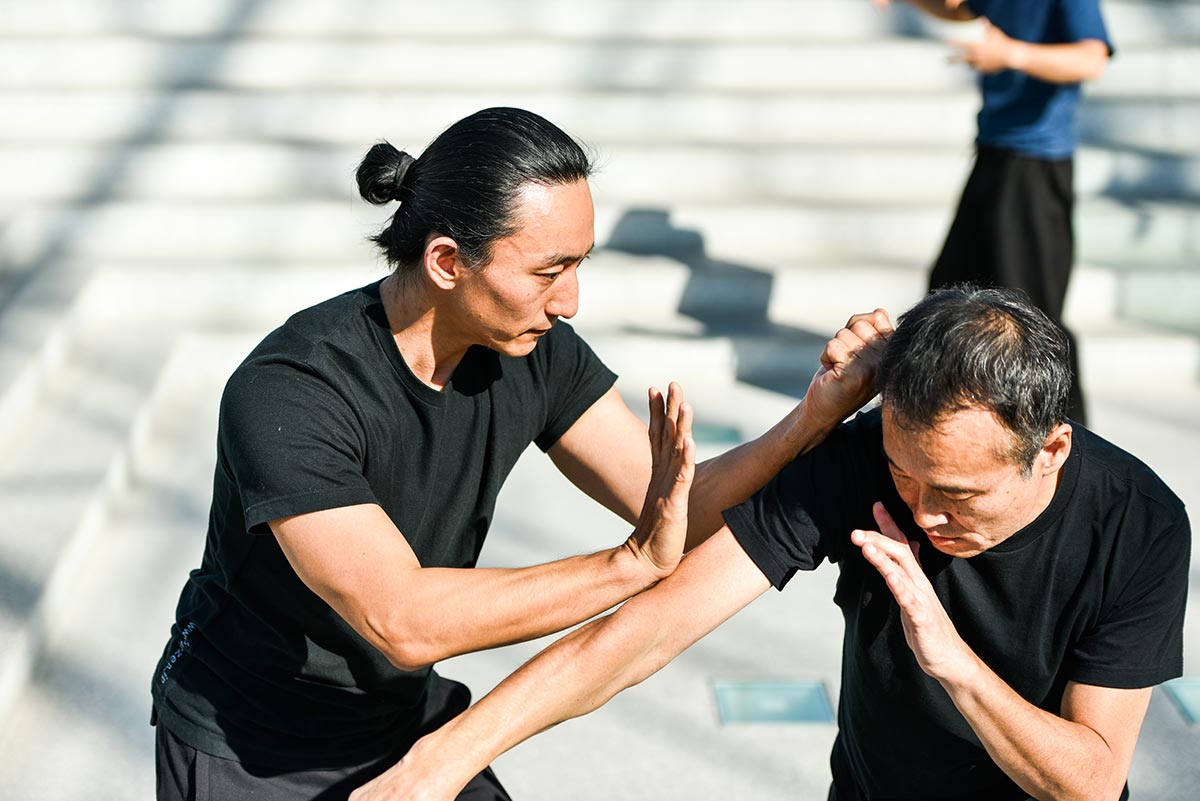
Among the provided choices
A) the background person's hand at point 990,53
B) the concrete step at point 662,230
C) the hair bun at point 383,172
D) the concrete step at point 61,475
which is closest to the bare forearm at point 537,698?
the hair bun at point 383,172

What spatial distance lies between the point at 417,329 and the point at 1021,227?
2.24 meters

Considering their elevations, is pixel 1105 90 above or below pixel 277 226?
above

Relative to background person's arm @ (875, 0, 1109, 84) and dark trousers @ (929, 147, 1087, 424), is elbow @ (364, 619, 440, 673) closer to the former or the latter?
background person's arm @ (875, 0, 1109, 84)

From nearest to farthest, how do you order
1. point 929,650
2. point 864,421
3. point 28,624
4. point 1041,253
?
point 929,650 → point 864,421 → point 28,624 → point 1041,253

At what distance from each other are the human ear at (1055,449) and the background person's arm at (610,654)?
0.33 meters

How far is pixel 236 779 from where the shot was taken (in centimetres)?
157

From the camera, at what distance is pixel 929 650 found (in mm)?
1343

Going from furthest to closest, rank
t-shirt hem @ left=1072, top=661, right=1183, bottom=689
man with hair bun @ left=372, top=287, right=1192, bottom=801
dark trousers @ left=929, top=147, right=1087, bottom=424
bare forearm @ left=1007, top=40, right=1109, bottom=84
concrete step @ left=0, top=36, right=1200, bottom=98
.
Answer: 1. concrete step @ left=0, top=36, right=1200, bottom=98
2. dark trousers @ left=929, top=147, right=1087, bottom=424
3. bare forearm @ left=1007, top=40, right=1109, bottom=84
4. t-shirt hem @ left=1072, top=661, right=1183, bottom=689
5. man with hair bun @ left=372, top=287, right=1192, bottom=801

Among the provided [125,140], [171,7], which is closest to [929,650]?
[125,140]

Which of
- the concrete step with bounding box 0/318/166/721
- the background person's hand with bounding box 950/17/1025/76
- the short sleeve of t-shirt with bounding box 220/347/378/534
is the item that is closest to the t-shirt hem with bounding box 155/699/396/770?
the short sleeve of t-shirt with bounding box 220/347/378/534

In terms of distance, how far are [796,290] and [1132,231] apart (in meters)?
1.19

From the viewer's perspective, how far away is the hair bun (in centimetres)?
156

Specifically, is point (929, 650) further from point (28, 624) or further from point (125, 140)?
point (125, 140)

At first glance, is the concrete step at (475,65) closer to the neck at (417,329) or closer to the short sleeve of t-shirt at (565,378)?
the short sleeve of t-shirt at (565,378)
